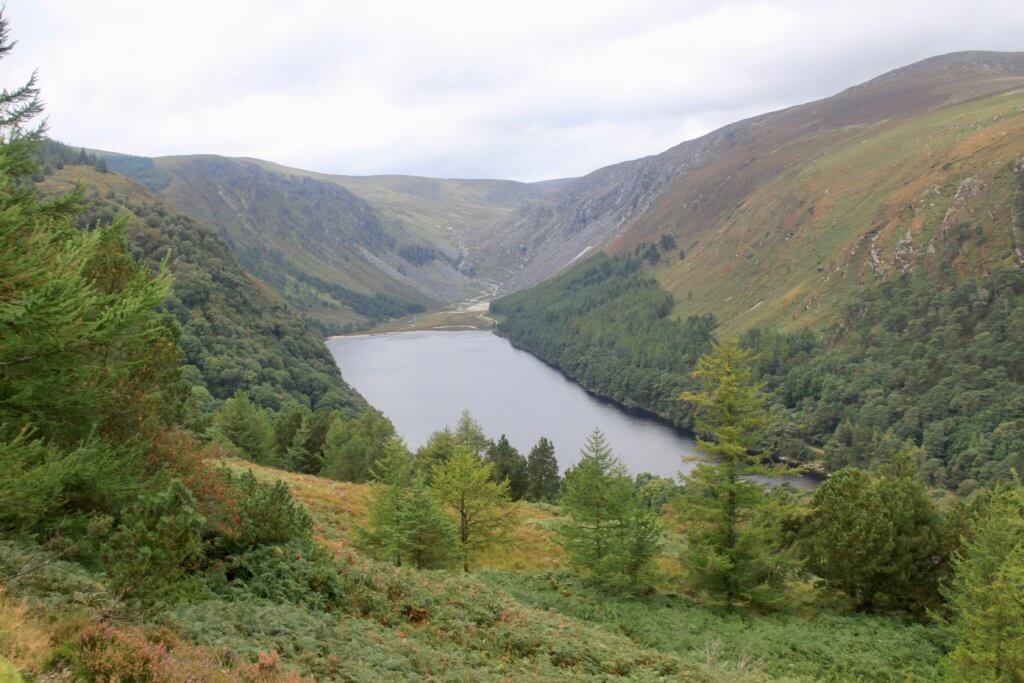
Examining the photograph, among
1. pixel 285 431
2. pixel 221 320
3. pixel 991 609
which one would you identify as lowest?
pixel 285 431

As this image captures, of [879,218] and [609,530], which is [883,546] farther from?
[879,218]

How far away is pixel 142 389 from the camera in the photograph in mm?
15992

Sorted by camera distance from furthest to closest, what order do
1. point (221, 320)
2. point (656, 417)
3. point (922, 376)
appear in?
1. point (656, 417)
2. point (221, 320)
3. point (922, 376)

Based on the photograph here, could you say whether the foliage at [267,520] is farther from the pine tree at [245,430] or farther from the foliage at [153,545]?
the pine tree at [245,430]

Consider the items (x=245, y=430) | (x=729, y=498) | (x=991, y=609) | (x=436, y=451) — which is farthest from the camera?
(x=245, y=430)

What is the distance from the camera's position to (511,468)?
215ft

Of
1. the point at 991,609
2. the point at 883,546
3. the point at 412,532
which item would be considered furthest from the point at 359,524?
the point at 991,609

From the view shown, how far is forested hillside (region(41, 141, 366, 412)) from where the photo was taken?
107 meters

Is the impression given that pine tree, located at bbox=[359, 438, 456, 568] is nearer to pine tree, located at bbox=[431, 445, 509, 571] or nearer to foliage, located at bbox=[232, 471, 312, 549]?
pine tree, located at bbox=[431, 445, 509, 571]

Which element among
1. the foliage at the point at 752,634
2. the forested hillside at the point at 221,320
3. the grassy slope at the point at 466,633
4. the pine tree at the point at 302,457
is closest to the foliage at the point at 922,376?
the pine tree at the point at 302,457

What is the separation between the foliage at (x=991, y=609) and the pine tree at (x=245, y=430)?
5448cm

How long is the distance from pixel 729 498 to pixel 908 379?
10720 cm

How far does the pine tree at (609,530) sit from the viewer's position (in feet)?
84.7

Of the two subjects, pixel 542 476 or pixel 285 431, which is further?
pixel 542 476
